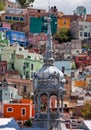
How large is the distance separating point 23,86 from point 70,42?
3312 centimetres

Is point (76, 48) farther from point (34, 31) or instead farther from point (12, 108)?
point (12, 108)

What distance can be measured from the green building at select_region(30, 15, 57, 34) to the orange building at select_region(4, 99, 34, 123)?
50.2 meters

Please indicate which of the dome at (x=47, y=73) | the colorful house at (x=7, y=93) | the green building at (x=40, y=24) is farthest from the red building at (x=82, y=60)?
the dome at (x=47, y=73)

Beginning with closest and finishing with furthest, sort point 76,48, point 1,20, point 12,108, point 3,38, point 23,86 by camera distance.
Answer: point 12,108, point 23,86, point 3,38, point 76,48, point 1,20

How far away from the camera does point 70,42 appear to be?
108 meters

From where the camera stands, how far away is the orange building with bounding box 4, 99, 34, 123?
201 ft

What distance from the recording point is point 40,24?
111500mm

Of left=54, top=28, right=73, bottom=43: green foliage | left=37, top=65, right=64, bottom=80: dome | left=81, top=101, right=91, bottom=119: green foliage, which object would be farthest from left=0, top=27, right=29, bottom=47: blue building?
left=37, top=65, right=64, bottom=80: dome

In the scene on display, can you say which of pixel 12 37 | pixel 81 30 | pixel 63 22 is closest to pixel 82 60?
pixel 12 37

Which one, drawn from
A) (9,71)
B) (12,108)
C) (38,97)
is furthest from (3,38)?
(38,97)

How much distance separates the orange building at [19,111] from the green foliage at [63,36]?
51.4 meters

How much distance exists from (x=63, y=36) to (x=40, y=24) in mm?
4623

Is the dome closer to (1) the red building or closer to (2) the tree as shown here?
(1) the red building

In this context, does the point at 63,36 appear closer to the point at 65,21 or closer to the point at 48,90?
the point at 65,21
